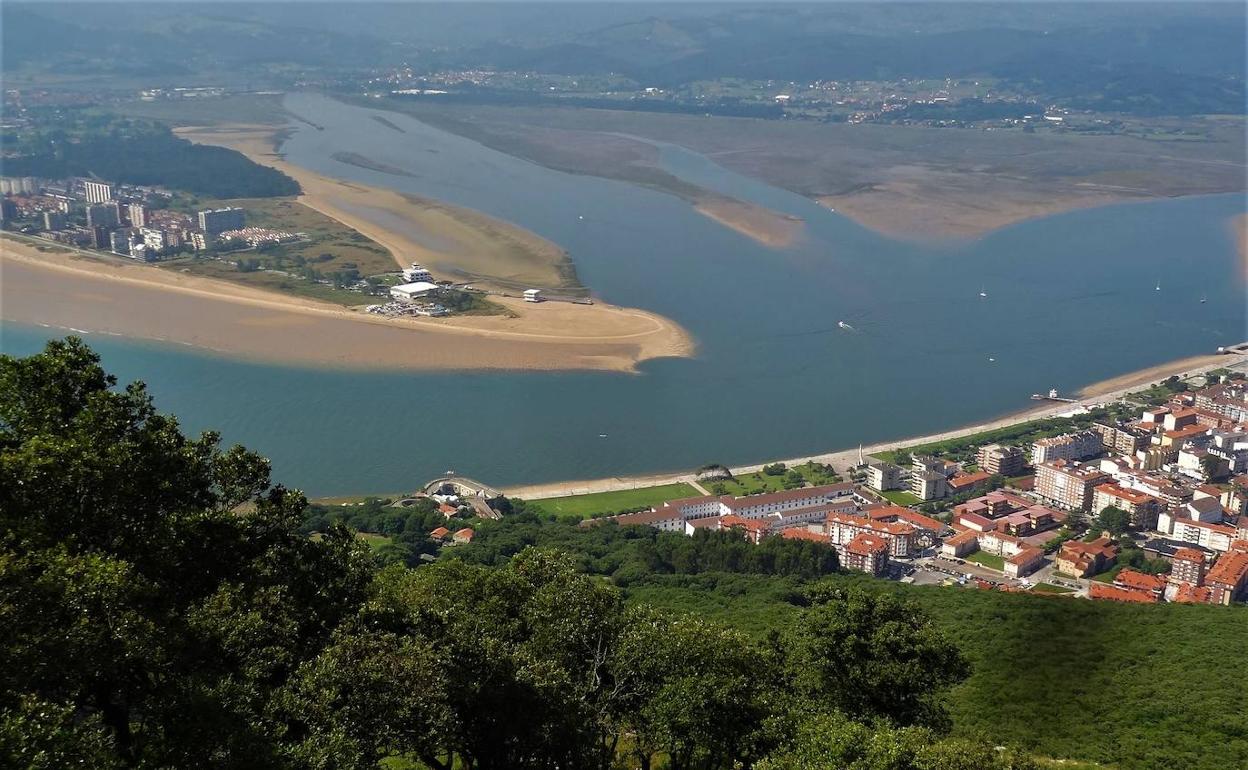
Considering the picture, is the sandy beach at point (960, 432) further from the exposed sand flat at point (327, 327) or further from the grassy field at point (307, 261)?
the grassy field at point (307, 261)

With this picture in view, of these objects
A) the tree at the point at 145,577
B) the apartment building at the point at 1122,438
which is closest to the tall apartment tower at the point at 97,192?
the apartment building at the point at 1122,438

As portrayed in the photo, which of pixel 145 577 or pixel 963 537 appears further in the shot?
pixel 963 537

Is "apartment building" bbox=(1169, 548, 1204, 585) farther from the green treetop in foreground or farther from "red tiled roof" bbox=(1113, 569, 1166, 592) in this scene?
the green treetop in foreground

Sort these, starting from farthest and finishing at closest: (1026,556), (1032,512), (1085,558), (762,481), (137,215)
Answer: (137,215) < (762,481) < (1032,512) < (1026,556) < (1085,558)

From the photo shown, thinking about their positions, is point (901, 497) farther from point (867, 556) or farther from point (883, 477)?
point (867, 556)

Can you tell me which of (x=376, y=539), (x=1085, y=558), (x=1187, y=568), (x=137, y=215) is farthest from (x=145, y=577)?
(x=137, y=215)

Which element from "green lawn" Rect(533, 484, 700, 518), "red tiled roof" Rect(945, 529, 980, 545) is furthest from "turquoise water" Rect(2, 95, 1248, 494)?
"red tiled roof" Rect(945, 529, 980, 545)
